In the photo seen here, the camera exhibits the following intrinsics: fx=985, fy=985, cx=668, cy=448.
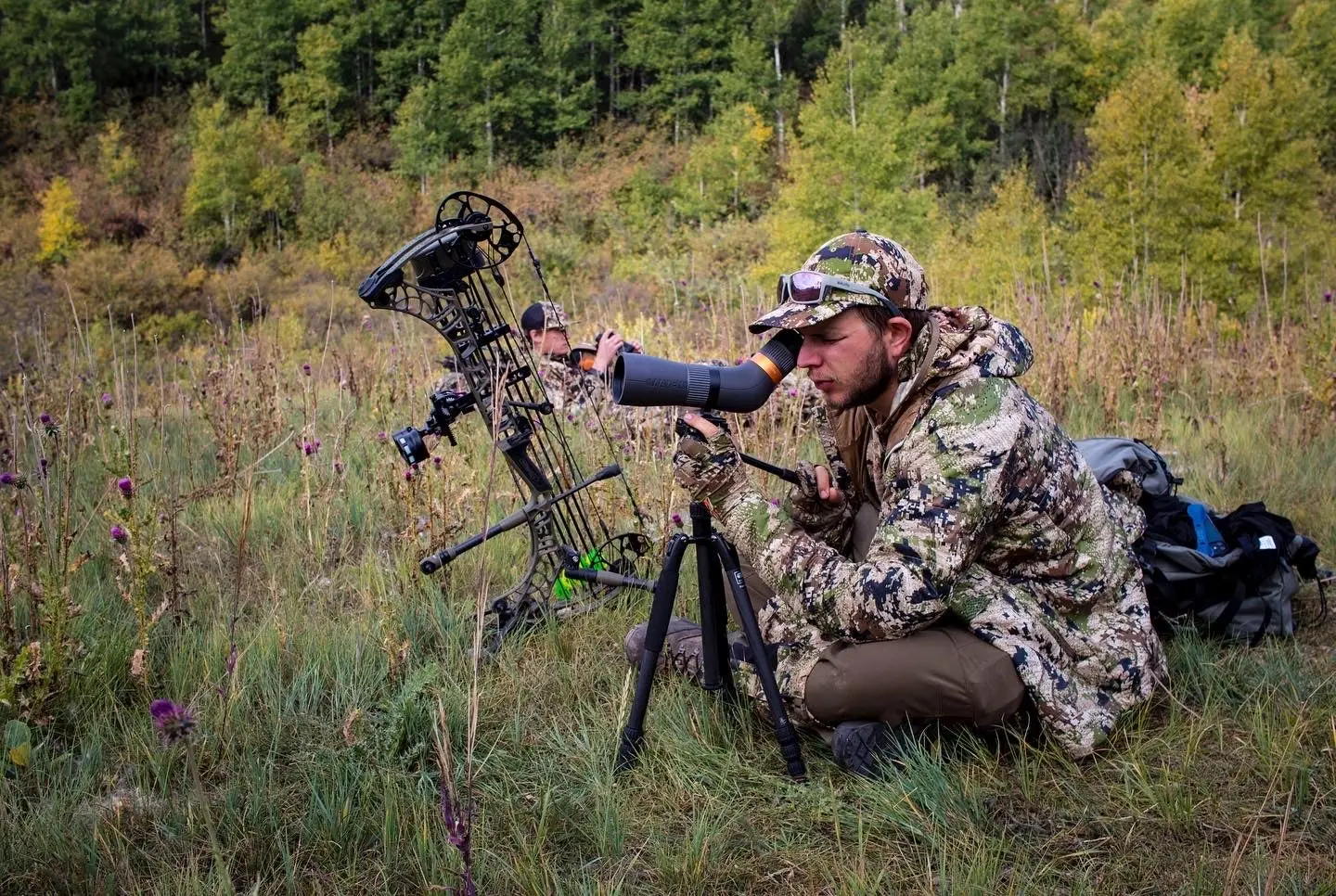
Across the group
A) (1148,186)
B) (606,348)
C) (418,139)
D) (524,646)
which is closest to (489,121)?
(418,139)

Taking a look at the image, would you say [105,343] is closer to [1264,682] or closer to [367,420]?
[367,420]

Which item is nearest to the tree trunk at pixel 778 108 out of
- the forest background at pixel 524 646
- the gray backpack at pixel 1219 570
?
the forest background at pixel 524 646

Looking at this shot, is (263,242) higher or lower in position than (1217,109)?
lower

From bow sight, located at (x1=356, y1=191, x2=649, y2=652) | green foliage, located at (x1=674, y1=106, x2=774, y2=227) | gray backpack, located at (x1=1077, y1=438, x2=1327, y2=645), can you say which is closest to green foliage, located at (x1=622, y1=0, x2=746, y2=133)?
green foliage, located at (x1=674, y1=106, x2=774, y2=227)

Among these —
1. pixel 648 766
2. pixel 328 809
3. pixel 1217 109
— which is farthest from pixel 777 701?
pixel 1217 109

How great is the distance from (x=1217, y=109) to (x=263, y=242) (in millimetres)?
32398

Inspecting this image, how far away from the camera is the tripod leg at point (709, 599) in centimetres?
215

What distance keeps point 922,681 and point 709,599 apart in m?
0.51

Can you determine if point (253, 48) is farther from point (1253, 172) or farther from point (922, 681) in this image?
point (922, 681)

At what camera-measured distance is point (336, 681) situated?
270 centimetres

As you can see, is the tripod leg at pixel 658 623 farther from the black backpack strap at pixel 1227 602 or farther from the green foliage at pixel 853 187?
the green foliage at pixel 853 187

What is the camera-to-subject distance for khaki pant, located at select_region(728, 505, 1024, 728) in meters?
2.19

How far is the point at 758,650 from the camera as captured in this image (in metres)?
2.16

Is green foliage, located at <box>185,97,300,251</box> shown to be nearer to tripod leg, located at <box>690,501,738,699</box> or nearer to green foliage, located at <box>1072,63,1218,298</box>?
green foliage, located at <box>1072,63,1218,298</box>
